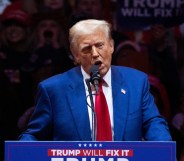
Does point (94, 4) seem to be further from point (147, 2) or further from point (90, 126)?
point (90, 126)

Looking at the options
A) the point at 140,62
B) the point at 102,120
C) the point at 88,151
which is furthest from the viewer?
the point at 140,62

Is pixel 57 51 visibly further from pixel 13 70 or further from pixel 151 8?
pixel 151 8

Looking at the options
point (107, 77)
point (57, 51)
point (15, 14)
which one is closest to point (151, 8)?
point (57, 51)

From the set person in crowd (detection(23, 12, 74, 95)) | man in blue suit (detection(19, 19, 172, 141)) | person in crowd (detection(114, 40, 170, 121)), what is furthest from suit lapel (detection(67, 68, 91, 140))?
person in crowd (detection(23, 12, 74, 95))

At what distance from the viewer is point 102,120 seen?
3.34 meters

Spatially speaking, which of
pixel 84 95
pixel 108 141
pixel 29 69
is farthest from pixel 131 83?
pixel 29 69

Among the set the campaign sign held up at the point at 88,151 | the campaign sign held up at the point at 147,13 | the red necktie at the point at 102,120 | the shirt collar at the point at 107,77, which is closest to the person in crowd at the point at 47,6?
the campaign sign held up at the point at 147,13

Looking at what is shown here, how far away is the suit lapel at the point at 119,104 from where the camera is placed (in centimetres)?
338

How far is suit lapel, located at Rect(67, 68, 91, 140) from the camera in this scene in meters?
3.38

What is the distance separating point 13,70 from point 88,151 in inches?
129

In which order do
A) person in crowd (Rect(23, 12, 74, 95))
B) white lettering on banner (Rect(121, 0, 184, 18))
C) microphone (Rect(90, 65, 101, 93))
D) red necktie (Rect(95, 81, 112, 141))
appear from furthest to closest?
white lettering on banner (Rect(121, 0, 184, 18))
person in crowd (Rect(23, 12, 74, 95))
red necktie (Rect(95, 81, 112, 141))
microphone (Rect(90, 65, 101, 93))

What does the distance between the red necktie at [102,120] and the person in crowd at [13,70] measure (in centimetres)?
269

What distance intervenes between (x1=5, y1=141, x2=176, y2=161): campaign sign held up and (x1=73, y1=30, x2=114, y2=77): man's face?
1.43 ft

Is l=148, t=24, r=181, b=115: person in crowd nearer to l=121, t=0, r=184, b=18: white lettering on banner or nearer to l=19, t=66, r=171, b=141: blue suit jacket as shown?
l=121, t=0, r=184, b=18: white lettering on banner
